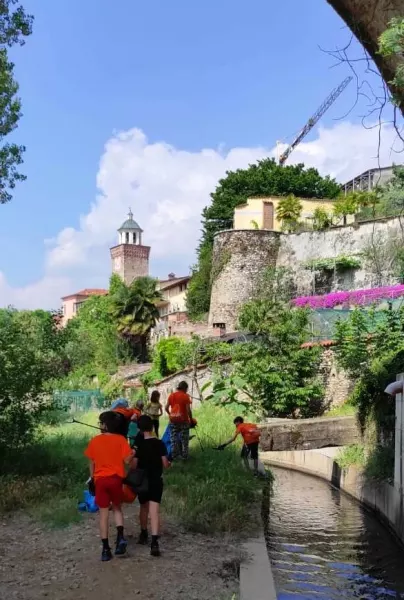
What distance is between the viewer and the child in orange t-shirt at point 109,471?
604cm

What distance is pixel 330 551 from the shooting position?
1002cm

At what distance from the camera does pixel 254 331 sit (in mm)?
27656

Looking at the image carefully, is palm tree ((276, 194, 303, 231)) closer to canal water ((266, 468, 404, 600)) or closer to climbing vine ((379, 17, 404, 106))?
canal water ((266, 468, 404, 600))

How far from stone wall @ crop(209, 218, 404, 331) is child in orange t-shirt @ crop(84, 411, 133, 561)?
119 feet

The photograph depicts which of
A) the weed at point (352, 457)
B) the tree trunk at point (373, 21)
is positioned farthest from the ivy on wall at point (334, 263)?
the tree trunk at point (373, 21)

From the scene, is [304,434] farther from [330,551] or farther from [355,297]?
[355,297]

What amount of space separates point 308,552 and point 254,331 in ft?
59.1

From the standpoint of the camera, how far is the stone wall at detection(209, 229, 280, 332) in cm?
4466

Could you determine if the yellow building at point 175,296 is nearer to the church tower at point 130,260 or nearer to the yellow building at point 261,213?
the yellow building at point 261,213

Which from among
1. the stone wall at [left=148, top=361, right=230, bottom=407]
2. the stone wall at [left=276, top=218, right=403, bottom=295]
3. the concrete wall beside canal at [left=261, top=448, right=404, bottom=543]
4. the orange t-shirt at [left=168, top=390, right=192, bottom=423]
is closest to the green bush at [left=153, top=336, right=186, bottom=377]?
the stone wall at [left=148, top=361, right=230, bottom=407]

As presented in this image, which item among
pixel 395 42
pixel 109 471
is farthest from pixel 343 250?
pixel 395 42

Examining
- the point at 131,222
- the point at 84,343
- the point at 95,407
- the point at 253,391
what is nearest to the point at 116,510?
the point at 253,391

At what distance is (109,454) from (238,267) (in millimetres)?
39253

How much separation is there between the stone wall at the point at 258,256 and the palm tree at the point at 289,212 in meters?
2.04
